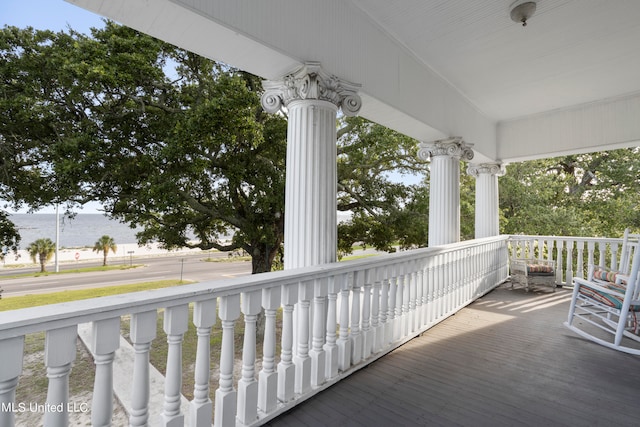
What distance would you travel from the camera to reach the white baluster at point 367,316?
8.66ft

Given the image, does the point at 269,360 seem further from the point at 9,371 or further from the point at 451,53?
the point at 451,53

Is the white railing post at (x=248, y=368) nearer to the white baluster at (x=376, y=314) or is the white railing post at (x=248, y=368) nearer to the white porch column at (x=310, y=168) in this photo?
the white porch column at (x=310, y=168)

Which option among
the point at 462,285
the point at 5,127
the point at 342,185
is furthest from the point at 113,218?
the point at 462,285

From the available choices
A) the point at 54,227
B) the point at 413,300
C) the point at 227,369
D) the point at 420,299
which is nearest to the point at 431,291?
the point at 420,299

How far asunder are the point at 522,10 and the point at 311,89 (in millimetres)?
2165

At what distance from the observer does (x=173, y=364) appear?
143 cm

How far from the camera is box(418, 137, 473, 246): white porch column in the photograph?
4562 mm

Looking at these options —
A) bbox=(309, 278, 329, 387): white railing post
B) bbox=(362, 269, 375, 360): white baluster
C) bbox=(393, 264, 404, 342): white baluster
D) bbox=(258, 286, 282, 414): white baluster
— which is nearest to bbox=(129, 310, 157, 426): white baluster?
bbox=(258, 286, 282, 414): white baluster

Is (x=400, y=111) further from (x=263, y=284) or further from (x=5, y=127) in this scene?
(x=5, y=127)

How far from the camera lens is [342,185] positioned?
8.82 meters

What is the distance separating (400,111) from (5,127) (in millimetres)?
5970

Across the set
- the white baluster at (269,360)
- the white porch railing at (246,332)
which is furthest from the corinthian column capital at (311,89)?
the white baluster at (269,360)

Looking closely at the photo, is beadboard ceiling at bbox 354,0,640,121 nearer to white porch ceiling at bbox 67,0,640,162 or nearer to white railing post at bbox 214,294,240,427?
white porch ceiling at bbox 67,0,640,162

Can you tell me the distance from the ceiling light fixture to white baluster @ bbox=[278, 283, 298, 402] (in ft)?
10.5
